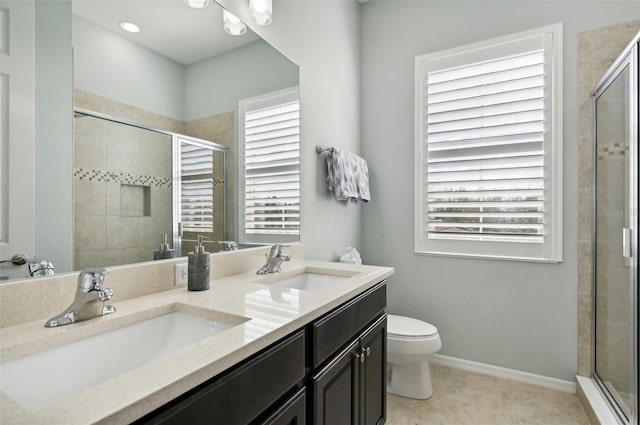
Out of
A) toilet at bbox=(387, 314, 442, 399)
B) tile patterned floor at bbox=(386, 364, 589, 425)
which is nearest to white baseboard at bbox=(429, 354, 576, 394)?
tile patterned floor at bbox=(386, 364, 589, 425)

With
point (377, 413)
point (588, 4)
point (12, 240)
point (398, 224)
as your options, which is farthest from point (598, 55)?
point (12, 240)

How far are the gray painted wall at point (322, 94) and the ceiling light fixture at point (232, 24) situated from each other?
1.6 inches

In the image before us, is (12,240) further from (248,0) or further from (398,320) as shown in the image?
(398,320)

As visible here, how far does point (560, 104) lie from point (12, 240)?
2803mm

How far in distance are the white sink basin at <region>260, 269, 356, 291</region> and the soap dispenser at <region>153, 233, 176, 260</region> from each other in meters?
0.51

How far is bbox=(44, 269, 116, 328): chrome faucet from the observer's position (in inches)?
32.2

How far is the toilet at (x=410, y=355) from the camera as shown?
1.98 metres

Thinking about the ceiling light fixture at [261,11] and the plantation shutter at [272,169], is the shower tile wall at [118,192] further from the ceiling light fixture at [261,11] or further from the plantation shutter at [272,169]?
the ceiling light fixture at [261,11]

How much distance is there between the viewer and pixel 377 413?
1586 millimetres

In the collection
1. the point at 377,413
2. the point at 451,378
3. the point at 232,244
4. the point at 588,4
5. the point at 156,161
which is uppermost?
the point at 588,4

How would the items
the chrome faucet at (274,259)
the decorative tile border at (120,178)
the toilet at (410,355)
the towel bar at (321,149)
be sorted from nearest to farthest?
the decorative tile border at (120,178) → the chrome faucet at (274,259) → the toilet at (410,355) → the towel bar at (321,149)

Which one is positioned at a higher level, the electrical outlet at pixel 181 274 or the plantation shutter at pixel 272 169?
the plantation shutter at pixel 272 169

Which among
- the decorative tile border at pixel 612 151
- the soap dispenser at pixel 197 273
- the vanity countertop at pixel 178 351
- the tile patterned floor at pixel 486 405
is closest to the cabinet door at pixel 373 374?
the vanity countertop at pixel 178 351

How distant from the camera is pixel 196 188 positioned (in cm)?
134
